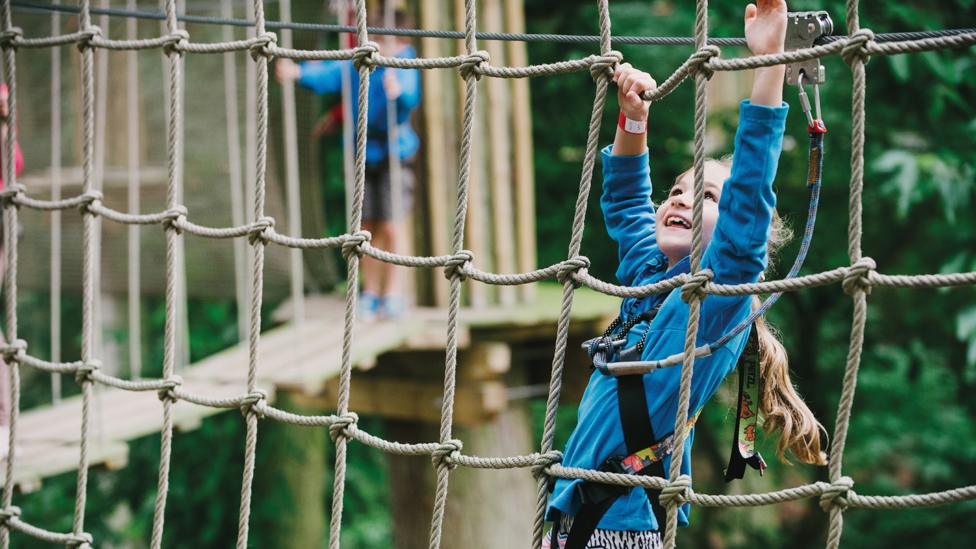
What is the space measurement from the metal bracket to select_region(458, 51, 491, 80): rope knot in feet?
1.46

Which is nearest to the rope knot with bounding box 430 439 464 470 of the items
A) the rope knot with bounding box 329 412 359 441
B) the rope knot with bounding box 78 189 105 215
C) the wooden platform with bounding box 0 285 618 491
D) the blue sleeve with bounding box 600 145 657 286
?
the rope knot with bounding box 329 412 359 441

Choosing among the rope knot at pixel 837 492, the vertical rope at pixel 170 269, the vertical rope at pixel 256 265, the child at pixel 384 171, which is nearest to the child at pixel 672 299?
the rope knot at pixel 837 492

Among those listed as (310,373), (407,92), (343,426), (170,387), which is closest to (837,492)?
(343,426)

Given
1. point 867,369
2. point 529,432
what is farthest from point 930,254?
point 529,432

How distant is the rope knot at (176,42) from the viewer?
1779 mm

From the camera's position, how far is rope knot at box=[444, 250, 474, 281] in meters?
1.55

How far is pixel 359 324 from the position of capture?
9.60ft

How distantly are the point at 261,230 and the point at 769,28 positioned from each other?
87 centimetres

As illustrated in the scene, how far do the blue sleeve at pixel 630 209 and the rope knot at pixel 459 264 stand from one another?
211 millimetres

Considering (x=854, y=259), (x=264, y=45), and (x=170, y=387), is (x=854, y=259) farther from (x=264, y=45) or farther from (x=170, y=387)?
(x=170, y=387)

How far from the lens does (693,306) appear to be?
131cm

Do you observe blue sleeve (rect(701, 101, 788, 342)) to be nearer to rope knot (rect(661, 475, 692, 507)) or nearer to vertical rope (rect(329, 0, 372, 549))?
rope knot (rect(661, 475, 692, 507))

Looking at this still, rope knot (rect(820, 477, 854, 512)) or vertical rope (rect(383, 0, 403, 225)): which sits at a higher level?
vertical rope (rect(383, 0, 403, 225))

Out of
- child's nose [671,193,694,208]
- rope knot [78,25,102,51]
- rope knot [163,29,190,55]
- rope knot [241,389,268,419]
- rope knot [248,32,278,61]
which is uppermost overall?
rope knot [78,25,102,51]
